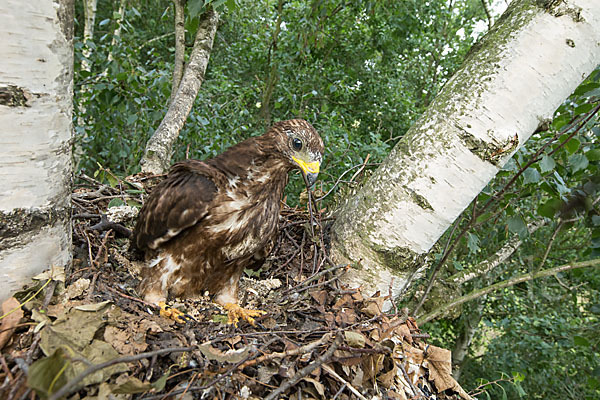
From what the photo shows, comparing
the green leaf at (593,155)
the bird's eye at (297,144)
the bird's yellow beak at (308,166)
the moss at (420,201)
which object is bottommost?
the bird's yellow beak at (308,166)

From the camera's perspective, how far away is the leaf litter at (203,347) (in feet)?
3.48

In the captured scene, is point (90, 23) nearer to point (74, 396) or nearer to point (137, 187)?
point (137, 187)

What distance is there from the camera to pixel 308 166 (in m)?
2.22

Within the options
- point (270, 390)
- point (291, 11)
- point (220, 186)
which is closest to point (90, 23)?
point (291, 11)

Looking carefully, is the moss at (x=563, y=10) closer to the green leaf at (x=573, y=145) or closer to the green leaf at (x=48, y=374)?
the green leaf at (x=573, y=145)

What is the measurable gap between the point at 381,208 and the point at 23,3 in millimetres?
1636

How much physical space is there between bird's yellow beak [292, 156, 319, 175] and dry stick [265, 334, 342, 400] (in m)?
1.07

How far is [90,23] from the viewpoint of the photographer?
7438mm

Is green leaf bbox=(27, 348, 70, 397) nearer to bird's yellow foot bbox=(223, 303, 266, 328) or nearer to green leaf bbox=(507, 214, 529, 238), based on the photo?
bird's yellow foot bbox=(223, 303, 266, 328)

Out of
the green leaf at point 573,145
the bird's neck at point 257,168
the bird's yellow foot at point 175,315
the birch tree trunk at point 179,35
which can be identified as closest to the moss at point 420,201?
the bird's neck at point 257,168

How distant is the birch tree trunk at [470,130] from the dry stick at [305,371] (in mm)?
688

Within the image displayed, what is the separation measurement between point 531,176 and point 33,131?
103 inches

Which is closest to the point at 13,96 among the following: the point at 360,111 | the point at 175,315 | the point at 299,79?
the point at 175,315

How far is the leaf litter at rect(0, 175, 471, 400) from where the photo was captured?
1.06m
